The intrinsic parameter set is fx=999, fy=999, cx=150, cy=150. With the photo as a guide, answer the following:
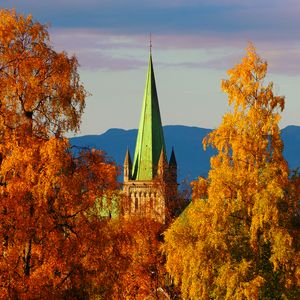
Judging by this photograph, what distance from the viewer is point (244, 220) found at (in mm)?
39750

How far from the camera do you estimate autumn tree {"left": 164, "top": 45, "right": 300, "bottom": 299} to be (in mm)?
38375

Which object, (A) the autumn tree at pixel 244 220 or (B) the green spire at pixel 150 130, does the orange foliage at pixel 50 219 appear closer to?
(A) the autumn tree at pixel 244 220

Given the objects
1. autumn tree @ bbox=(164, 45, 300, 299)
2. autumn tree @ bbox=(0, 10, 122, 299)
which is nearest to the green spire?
autumn tree @ bbox=(164, 45, 300, 299)

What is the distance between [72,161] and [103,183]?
153 centimetres

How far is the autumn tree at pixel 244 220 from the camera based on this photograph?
126 ft

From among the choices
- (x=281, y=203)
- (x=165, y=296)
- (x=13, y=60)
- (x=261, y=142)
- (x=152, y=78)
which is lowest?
(x=165, y=296)

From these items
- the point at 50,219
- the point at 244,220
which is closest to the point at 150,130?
the point at 244,220

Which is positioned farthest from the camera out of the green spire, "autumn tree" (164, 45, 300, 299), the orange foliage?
the green spire

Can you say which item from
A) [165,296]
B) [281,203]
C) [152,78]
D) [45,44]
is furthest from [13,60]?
[152,78]

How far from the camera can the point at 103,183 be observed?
3666 cm

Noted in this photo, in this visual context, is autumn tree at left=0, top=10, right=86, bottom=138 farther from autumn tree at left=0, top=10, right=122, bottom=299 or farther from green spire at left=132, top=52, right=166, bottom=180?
green spire at left=132, top=52, right=166, bottom=180

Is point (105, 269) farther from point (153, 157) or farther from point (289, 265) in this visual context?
point (153, 157)

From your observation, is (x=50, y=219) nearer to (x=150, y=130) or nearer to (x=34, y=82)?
(x=34, y=82)

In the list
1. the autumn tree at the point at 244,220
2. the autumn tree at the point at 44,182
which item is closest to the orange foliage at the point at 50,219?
the autumn tree at the point at 44,182
